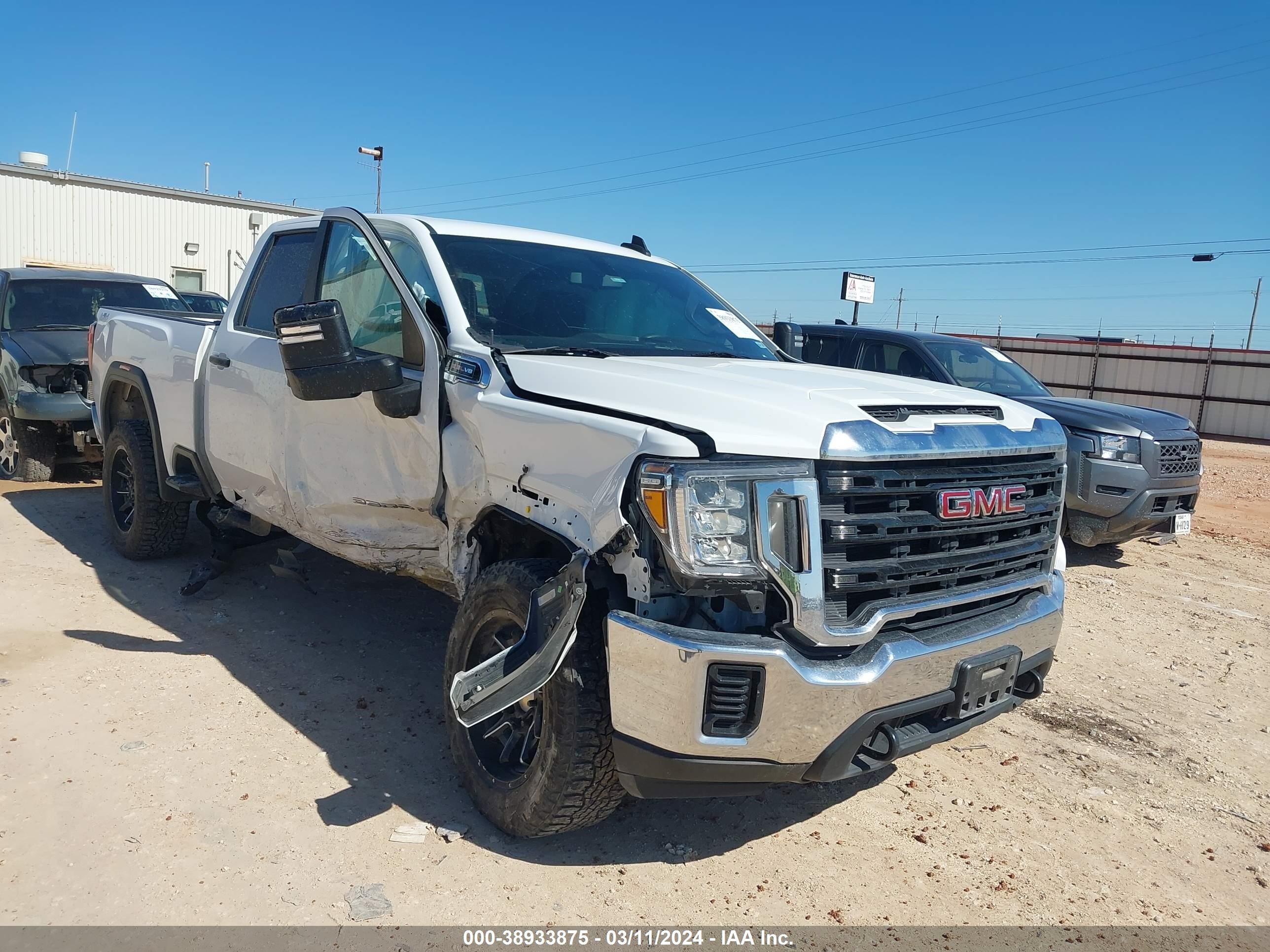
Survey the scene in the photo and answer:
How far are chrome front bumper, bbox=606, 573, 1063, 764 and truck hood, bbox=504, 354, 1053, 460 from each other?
52cm

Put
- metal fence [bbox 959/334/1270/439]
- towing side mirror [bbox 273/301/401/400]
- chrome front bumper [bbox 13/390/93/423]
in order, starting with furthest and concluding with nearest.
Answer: metal fence [bbox 959/334/1270/439]
chrome front bumper [bbox 13/390/93/423]
towing side mirror [bbox 273/301/401/400]

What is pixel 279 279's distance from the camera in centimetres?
471

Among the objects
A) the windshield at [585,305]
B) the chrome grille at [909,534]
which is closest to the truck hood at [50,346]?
the windshield at [585,305]

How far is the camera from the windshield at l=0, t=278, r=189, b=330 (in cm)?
858

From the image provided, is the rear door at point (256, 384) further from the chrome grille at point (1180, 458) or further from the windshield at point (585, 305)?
the chrome grille at point (1180, 458)

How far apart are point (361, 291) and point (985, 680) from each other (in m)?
2.87

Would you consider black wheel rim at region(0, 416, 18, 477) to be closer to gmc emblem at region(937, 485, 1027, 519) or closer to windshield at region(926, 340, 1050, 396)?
windshield at region(926, 340, 1050, 396)

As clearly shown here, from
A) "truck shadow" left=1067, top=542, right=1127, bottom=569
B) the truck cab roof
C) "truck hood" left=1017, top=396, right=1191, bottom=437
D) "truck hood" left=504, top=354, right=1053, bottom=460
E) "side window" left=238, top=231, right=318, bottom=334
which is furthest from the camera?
the truck cab roof

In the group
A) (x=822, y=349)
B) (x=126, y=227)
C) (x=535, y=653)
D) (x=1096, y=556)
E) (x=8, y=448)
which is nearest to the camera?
(x=535, y=653)

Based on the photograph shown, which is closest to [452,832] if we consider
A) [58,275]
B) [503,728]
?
[503,728]

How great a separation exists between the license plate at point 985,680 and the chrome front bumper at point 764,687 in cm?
19

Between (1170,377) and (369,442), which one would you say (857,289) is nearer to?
(1170,377)

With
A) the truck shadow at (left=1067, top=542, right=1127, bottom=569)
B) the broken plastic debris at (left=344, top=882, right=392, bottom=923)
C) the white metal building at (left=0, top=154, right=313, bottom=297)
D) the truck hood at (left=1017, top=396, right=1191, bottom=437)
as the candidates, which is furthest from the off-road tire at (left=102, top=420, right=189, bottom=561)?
the white metal building at (left=0, top=154, right=313, bottom=297)

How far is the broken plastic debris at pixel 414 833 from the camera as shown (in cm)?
307
